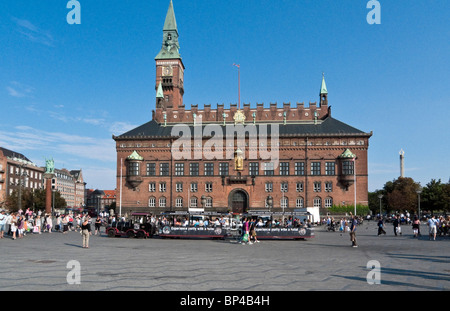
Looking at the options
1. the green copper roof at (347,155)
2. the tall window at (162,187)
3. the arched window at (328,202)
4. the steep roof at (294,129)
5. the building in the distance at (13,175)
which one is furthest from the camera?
the building in the distance at (13,175)

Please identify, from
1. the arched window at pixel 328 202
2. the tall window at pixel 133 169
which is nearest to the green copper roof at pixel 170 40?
the tall window at pixel 133 169

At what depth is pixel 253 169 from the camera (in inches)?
2643

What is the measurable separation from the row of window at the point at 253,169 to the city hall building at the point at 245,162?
0.16 meters

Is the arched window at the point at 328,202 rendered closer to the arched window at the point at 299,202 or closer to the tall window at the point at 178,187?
the arched window at the point at 299,202

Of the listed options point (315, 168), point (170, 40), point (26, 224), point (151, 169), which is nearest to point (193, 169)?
point (151, 169)

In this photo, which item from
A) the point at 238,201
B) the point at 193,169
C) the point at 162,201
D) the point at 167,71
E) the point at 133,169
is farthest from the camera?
the point at 167,71

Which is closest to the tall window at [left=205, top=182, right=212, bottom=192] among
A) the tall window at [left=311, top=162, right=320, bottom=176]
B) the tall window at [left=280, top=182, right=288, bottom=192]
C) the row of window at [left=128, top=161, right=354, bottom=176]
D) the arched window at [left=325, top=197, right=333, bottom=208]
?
the row of window at [left=128, top=161, right=354, bottom=176]

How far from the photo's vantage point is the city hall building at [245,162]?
65.2 m

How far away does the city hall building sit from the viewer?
2569 inches

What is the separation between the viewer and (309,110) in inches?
2805

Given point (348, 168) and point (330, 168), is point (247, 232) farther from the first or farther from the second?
point (330, 168)

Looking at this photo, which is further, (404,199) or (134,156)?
(404,199)

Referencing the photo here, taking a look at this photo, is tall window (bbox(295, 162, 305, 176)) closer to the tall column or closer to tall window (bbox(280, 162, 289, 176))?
tall window (bbox(280, 162, 289, 176))

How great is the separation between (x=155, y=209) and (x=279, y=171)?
21.9 meters
